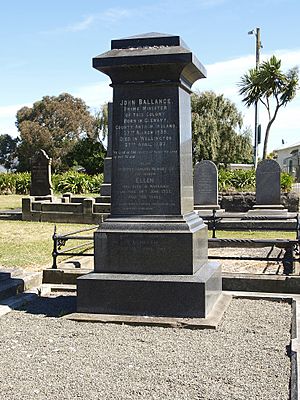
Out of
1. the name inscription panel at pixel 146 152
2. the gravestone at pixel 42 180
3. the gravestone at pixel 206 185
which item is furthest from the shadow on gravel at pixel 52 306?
the gravestone at pixel 42 180

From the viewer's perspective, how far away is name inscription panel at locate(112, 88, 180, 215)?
6.28 m

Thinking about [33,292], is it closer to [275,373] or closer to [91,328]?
[91,328]

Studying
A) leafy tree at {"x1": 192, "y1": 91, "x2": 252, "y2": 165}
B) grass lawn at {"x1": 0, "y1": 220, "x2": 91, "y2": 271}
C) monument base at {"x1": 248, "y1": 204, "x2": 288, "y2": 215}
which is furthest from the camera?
leafy tree at {"x1": 192, "y1": 91, "x2": 252, "y2": 165}

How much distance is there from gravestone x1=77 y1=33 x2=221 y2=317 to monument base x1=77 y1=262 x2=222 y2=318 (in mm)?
11

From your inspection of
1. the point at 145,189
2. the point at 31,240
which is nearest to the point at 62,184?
the point at 31,240

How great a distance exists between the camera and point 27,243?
41.9 feet

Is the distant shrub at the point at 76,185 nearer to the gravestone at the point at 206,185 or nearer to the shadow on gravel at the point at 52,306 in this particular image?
the gravestone at the point at 206,185

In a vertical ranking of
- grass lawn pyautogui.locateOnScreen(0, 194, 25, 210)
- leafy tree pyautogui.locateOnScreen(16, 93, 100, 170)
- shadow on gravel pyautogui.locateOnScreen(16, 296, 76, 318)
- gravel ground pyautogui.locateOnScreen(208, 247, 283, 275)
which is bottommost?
shadow on gravel pyautogui.locateOnScreen(16, 296, 76, 318)

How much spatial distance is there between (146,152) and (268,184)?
13211 millimetres

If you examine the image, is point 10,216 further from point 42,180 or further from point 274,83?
point 274,83

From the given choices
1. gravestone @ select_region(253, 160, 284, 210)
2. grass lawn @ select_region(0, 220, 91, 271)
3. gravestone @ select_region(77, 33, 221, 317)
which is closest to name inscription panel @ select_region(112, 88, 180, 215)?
gravestone @ select_region(77, 33, 221, 317)

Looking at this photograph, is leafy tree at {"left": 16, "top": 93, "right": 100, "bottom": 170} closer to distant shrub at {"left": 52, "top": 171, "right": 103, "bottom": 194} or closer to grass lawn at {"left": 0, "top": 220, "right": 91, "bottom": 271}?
distant shrub at {"left": 52, "top": 171, "right": 103, "bottom": 194}

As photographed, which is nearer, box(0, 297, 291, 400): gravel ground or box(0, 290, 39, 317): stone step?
box(0, 297, 291, 400): gravel ground

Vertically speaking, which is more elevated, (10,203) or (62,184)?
(62,184)
